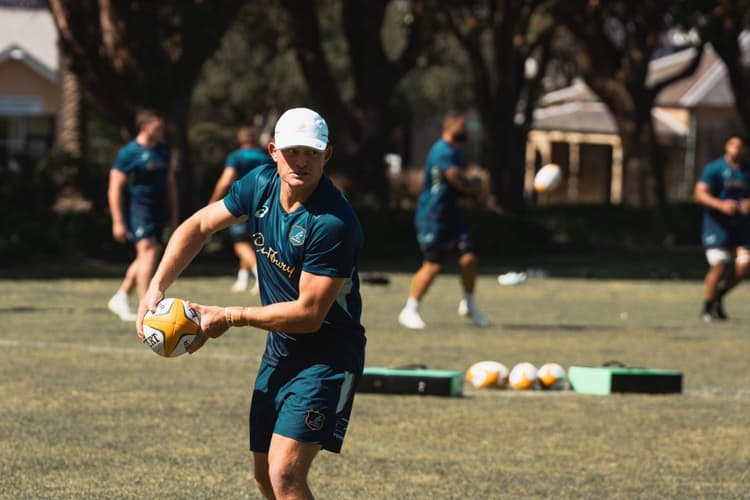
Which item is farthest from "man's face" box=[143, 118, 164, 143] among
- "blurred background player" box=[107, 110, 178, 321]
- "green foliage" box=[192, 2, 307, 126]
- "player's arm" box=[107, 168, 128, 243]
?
"green foliage" box=[192, 2, 307, 126]

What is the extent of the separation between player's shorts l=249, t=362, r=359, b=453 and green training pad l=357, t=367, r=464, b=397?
542 cm

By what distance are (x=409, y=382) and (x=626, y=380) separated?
1.80 metres

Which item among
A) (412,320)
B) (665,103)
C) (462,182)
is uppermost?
(462,182)

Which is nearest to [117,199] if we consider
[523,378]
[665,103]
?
[523,378]

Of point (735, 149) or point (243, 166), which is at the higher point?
point (735, 149)

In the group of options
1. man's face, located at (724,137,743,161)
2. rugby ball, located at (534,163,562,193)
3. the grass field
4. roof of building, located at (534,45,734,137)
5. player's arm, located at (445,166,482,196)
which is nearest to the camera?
the grass field

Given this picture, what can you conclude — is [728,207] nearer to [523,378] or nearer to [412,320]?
[412,320]

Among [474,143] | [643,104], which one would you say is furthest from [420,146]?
[643,104]

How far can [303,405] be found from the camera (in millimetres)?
6316

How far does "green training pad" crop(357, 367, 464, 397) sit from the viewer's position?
11969 mm

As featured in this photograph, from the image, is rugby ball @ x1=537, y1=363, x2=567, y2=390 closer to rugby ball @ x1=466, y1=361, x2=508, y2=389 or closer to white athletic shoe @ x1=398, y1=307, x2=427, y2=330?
rugby ball @ x1=466, y1=361, x2=508, y2=389

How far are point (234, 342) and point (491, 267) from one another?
13.7 metres

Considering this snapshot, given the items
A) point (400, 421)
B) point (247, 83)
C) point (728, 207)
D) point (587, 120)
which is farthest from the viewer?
point (247, 83)

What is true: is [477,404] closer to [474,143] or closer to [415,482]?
[415,482]
